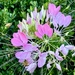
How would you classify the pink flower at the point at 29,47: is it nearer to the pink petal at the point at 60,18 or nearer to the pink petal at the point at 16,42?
the pink petal at the point at 16,42

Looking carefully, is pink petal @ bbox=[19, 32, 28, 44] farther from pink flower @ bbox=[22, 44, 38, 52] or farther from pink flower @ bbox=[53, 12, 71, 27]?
pink flower @ bbox=[53, 12, 71, 27]

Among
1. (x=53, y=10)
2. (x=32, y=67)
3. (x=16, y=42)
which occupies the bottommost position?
(x=32, y=67)

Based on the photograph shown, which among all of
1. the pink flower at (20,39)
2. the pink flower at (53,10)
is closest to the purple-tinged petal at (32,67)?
the pink flower at (20,39)

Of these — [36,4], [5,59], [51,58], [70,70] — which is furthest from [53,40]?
[36,4]

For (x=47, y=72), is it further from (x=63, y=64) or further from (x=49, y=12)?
(x=49, y=12)

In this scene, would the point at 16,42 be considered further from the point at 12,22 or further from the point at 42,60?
the point at 12,22

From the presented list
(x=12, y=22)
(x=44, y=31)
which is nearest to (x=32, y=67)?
(x=44, y=31)
